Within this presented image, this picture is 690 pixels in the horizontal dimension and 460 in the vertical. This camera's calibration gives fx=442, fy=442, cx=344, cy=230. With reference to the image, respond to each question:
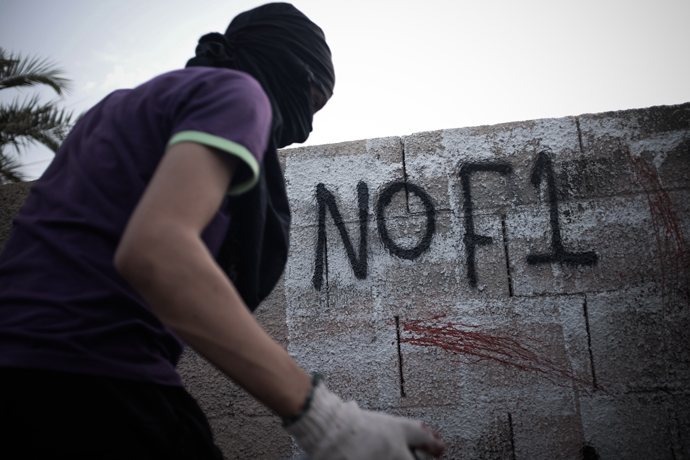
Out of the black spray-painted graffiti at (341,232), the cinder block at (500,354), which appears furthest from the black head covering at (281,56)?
the cinder block at (500,354)

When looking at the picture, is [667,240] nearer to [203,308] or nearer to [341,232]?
[341,232]

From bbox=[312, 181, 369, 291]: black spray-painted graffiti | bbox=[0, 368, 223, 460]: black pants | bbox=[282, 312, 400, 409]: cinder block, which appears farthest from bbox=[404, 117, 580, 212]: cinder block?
bbox=[0, 368, 223, 460]: black pants

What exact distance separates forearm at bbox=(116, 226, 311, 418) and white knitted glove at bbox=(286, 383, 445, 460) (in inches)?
2.3

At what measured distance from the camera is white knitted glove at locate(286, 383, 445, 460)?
71 cm

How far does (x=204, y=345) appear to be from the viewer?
65 centimetres

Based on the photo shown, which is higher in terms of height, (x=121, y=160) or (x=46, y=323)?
(x=121, y=160)

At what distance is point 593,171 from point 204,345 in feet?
7.74

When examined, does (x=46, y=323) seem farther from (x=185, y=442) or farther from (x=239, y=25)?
(x=239, y=25)

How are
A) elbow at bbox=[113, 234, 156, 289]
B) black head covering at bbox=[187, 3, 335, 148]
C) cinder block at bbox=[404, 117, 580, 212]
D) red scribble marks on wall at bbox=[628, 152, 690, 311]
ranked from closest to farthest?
1. elbow at bbox=[113, 234, 156, 289]
2. black head covering at bbox=[187, 3, 335, 148]
3. red scribble marks on wall at bbox=[628, 152, 690, 311]
4. cinder block at bbox=[404, 117, 580, 212]

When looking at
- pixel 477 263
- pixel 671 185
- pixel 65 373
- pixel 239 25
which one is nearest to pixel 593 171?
pixel 671 185

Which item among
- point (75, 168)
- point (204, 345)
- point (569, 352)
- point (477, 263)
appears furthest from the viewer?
point (477, 263)

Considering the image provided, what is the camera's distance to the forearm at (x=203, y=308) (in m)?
0.63

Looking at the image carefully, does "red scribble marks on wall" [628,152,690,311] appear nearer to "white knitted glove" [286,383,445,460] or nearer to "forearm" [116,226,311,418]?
"white knitted glove" [286,383,445,460]

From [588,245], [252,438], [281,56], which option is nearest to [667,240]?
[588,245]
